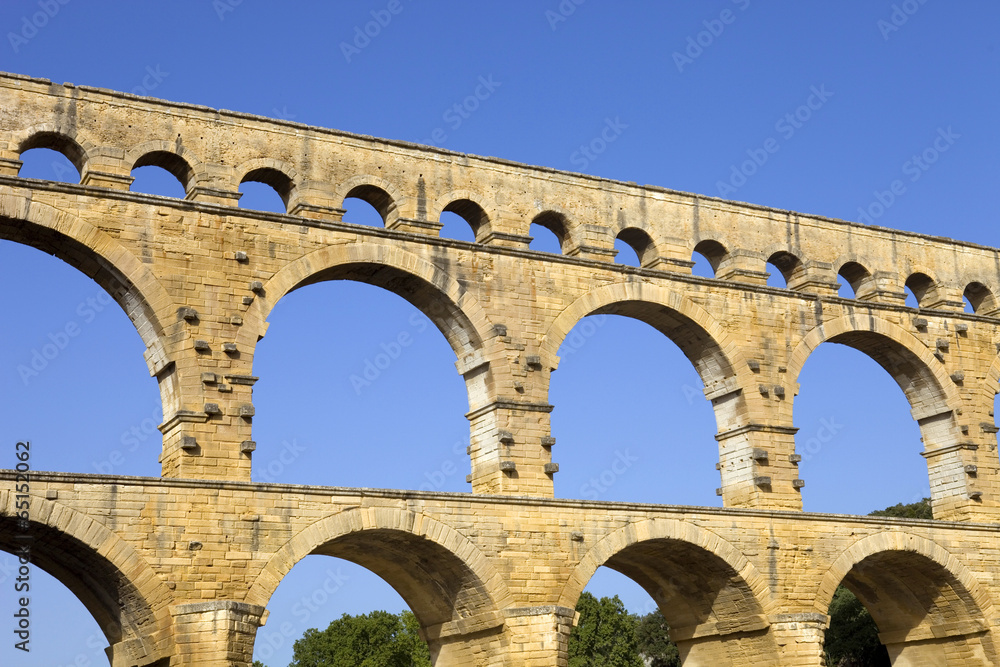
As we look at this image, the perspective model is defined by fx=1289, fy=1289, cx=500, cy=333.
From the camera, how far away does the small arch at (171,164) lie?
824 inches

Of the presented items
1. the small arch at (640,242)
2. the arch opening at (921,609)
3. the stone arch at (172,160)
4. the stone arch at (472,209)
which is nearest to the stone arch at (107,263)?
the stone arch at (172,160)

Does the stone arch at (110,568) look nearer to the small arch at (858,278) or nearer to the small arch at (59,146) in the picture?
the small arch at (59,146)

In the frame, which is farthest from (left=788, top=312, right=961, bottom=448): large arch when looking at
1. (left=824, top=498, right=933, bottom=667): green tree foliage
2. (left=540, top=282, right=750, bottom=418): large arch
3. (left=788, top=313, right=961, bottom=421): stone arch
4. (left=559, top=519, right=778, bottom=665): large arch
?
(left=824, top=498, right=933, bottom=667): green tree foliage

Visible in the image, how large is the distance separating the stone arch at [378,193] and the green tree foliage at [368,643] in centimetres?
2825

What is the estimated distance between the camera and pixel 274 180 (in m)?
22.1

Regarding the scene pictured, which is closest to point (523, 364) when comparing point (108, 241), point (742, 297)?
point (742, 297)

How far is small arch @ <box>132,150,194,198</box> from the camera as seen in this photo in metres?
20.9

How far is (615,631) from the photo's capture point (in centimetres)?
4997

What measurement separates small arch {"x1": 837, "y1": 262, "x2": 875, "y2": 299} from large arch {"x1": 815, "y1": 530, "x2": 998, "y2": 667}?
5543 mm

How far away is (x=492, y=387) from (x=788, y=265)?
7854 millimetres

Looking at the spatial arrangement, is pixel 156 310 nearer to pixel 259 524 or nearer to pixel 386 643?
pixel 259 524

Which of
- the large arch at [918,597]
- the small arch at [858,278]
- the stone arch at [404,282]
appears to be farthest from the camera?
the small arch at [858,278]

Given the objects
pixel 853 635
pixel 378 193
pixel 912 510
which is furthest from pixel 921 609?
pixel 912 510

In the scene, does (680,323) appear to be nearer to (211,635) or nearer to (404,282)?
(404,282)
